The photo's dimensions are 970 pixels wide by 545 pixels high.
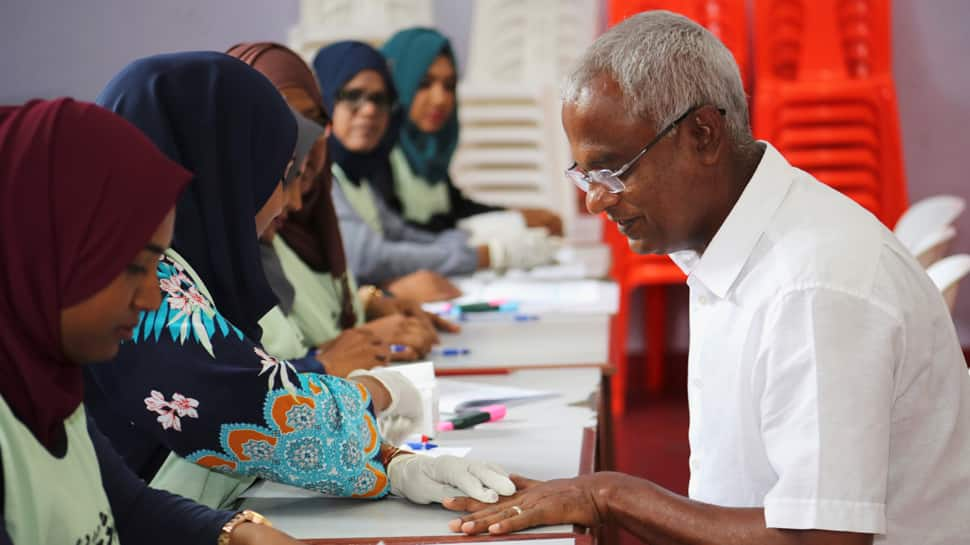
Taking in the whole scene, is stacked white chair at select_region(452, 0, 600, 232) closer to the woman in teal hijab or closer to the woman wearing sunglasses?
the woman in teal hijab

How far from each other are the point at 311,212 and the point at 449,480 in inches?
50.5

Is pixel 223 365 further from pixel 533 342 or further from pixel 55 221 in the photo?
pixel 533 342

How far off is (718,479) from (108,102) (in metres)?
0.93

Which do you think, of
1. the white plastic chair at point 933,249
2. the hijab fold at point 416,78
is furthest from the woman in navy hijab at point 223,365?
the hijab fold at point 416,78

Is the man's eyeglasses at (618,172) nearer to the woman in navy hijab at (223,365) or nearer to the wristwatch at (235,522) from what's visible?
the woman in navy hijab at (223,365)

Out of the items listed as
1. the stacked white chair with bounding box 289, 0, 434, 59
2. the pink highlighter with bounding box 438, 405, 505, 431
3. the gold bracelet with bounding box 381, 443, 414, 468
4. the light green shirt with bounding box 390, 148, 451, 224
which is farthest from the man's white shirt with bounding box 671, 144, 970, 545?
the stacked white chair with bounding box 289, 0, 434, 59

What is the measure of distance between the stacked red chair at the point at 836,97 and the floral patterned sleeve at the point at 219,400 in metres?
3.55

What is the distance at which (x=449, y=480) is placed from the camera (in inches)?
64.0

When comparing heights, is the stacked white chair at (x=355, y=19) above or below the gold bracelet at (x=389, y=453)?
above

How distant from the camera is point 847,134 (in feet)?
15.8

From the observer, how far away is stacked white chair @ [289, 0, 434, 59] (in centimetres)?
493

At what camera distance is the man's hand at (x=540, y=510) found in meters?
1.51

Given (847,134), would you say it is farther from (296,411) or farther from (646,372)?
(296,411)

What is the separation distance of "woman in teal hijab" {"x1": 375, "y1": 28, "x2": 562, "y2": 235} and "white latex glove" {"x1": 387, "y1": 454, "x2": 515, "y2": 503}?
9.21 ft
